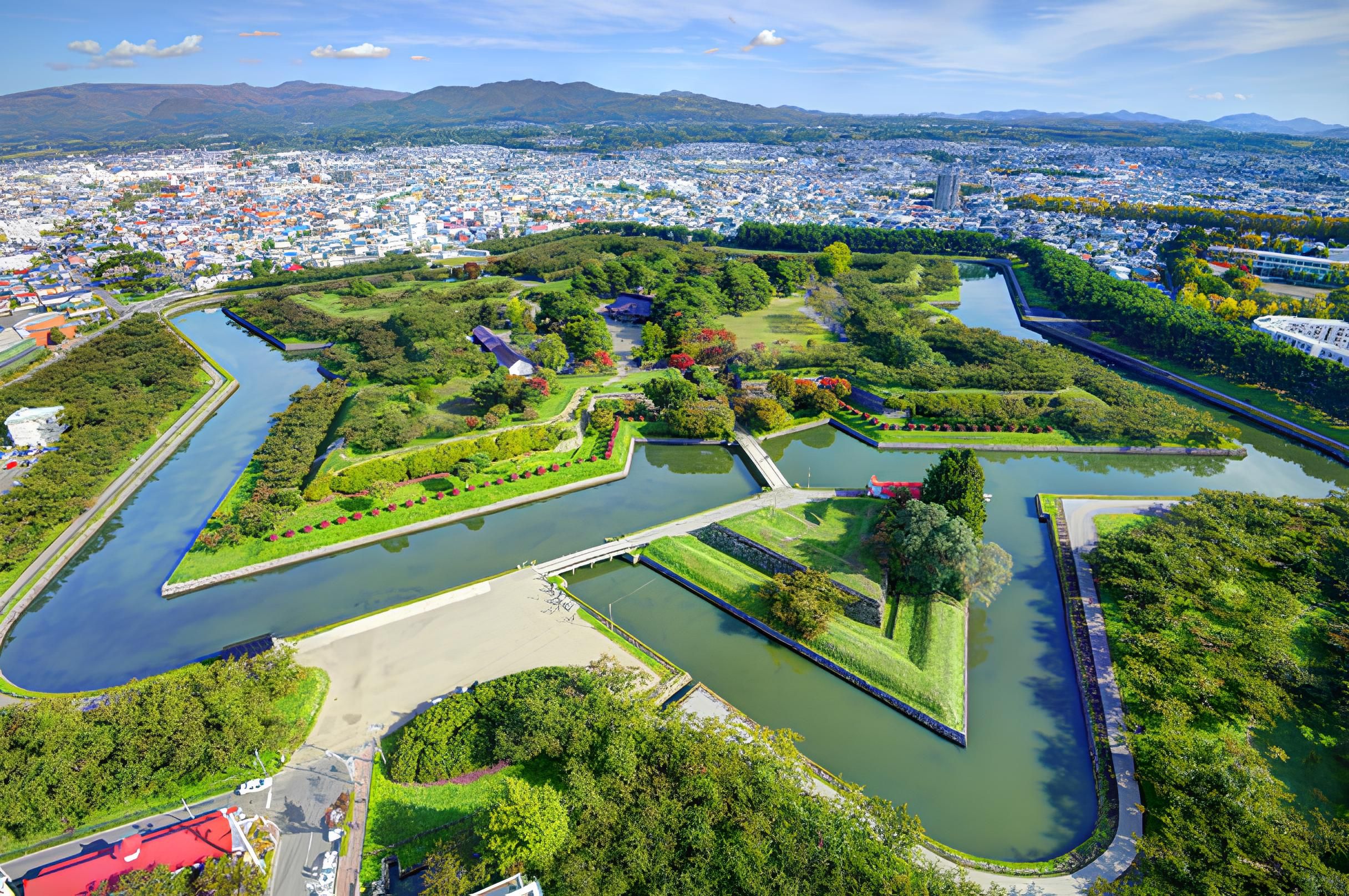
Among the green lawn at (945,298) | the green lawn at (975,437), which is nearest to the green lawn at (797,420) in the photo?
the green lawn at (975,437)

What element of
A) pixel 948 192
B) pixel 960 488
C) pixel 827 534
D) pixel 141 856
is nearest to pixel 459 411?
pixel 827 534

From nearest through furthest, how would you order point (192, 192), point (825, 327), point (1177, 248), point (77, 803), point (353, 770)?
point (77, 803) < point (353, 770) < point (825, 327) < point (1177, 248) < point (192, 192)

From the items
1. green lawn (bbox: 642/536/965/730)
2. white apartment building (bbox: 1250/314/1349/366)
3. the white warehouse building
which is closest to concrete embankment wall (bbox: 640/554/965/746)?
green lawn (bbox: 642/536/965/730)

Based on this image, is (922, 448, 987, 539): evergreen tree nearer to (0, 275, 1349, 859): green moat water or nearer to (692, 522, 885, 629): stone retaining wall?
(0, 275, 1349, 859): green moat water

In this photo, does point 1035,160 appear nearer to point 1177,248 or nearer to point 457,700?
point 1177,248

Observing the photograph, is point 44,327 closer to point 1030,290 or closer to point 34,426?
point 34,426

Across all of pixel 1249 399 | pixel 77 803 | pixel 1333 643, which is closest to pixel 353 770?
pixel 77 803

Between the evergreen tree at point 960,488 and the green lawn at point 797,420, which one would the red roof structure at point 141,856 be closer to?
the evergreen tree at point 960,488
